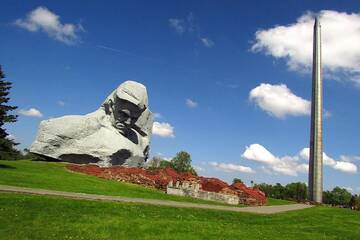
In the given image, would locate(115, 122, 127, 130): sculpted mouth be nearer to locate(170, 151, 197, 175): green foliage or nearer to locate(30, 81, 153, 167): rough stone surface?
locate(30, 81, 153, 167): rough stone surface

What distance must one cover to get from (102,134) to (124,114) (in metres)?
3.49

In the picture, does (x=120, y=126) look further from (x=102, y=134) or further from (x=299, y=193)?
(x=299, y=193)

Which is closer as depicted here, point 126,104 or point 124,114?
point 126,104

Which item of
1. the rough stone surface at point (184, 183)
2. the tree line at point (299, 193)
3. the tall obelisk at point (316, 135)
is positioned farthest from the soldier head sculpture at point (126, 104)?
the tree line at point (299, 193)

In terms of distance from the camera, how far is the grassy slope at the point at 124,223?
575 inches

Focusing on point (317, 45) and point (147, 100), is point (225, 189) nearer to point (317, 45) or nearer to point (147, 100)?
point (147, 100)

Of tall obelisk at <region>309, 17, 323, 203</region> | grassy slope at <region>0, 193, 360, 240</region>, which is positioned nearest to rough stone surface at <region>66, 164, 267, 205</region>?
grassy slope at <region>0, 193, 360, 240</region>

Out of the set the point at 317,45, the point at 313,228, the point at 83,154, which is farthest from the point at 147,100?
the point at 313,228

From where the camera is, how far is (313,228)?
21062 millimetres

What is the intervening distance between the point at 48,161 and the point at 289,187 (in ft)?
239

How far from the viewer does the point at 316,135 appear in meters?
55.3

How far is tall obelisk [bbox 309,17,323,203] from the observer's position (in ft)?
181

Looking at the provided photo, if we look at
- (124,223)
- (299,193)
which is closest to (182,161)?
(299,193)

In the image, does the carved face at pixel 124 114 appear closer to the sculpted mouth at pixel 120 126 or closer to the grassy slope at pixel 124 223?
the sculpted mouth at pixel 120 126
